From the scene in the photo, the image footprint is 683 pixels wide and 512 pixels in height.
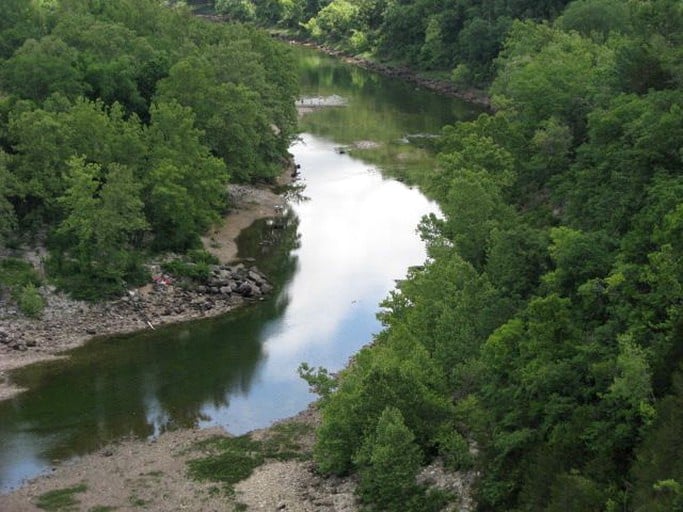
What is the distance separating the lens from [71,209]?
5497 cm

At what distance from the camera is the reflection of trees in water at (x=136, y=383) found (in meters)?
40.8

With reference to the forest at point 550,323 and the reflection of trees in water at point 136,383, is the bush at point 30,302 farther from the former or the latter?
the forest at point 550,323

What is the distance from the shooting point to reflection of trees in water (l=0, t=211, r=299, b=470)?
4081cm

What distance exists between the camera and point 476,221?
48594 millimetres

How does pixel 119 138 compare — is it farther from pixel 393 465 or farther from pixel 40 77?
pixel 393 465

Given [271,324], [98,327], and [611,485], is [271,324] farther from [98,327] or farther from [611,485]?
[611,485]

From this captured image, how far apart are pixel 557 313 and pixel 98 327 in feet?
94.2

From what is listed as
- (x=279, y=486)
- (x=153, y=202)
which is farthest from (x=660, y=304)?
(x=153, y=202)

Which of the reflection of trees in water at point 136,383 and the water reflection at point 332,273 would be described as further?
the water reflection at point 332,273

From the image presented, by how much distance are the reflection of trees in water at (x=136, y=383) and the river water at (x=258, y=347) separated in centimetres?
7

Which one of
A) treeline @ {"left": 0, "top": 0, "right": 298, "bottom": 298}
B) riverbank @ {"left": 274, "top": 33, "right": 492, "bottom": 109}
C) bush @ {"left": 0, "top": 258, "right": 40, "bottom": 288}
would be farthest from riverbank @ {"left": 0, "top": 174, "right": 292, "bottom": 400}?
riverbank @ {"left": 274, "top": 33, "right": 492, "bottom": 109}

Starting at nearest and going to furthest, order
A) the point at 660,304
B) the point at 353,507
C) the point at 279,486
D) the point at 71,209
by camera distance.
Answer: the point at 660,304
the point at 353,507
the point at 279,486
the point at 71,209

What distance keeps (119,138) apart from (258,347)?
1744cm

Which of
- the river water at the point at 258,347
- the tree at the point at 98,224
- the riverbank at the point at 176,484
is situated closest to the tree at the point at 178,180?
the tree at the point at 98,224
